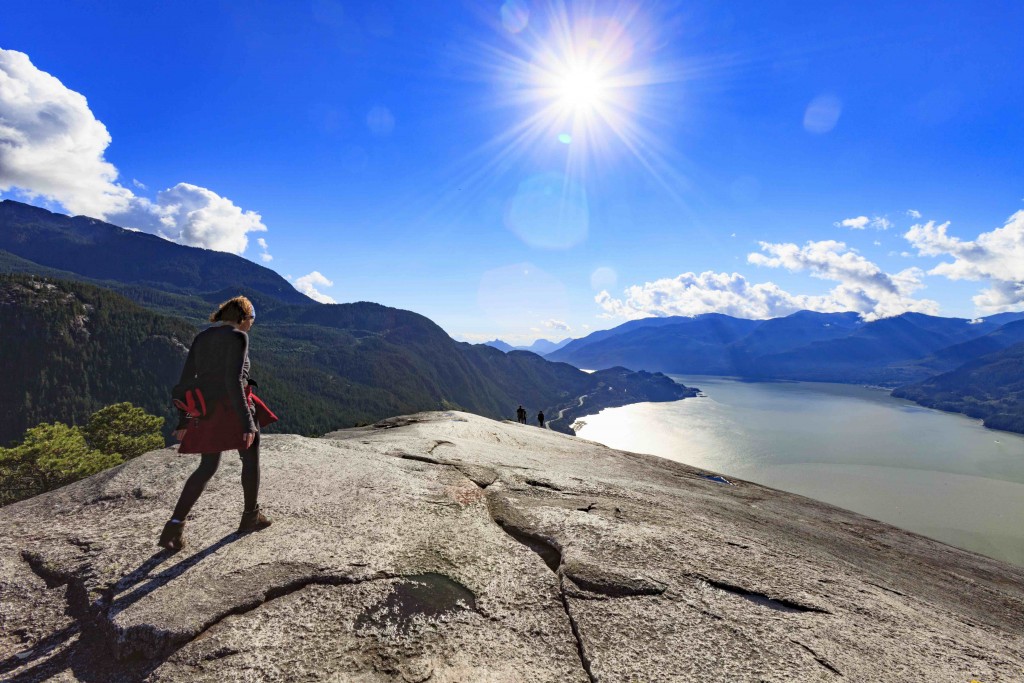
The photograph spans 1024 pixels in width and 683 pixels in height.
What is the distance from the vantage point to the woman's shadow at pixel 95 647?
4.02 m

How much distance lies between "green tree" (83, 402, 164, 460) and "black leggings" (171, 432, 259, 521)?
46.3m

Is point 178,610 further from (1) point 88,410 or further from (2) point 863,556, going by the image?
(1) point 88,410

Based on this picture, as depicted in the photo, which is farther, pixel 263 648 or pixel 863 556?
pixel 863 556

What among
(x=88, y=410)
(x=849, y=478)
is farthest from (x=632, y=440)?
(x=88, y=410)

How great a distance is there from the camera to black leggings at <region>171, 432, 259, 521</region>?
572 centimetres

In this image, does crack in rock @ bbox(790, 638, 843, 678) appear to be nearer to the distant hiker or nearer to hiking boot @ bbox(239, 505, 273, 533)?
hiking boot @ bbox(239, 505, 273, 533)

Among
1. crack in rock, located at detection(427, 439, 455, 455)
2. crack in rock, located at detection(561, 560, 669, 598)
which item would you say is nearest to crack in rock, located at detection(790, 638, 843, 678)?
crack in rock, located at detection(561, 560, 669, 598)

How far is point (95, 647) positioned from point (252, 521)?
212 centimetres

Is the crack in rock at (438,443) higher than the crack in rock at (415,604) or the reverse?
higher

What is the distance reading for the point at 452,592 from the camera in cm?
543

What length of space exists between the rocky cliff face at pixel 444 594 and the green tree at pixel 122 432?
1781 inches

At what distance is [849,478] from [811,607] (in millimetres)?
143031

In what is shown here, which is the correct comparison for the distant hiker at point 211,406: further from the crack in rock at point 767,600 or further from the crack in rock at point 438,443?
the crack in rock at point 438,443

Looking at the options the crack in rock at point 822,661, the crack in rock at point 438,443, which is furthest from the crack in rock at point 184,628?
the crack in rock at point 438,443
